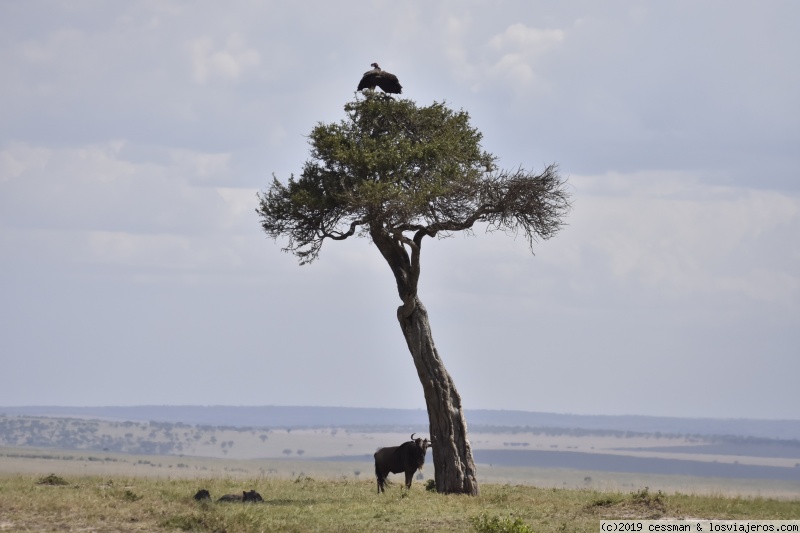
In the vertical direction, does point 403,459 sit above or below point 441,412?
below

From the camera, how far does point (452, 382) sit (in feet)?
114

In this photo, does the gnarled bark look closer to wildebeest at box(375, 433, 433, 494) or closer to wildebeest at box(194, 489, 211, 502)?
wildebeest at box(375, 433, 433, 494)

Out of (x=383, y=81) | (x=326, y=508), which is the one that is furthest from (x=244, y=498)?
(x=383, y=81)

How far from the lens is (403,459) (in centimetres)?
3388

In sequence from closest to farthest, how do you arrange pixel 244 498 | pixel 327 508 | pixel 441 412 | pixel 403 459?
pixel 327 508 → pixel 244 498 → pixel 403 459 → pixel 441 412

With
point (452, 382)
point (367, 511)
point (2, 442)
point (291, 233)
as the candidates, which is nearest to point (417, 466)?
point (452, 382)

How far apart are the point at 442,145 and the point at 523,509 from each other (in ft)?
35.4

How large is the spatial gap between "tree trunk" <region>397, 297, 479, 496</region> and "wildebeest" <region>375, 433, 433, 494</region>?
52cm

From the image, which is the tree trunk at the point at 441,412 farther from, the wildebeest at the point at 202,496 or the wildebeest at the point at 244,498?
the wildebeest at the point at 202,496

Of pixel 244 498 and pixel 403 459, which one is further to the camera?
pixel 403 459

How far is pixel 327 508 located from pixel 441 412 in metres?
6.46

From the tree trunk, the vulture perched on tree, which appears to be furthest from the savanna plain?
the vulture perched on tree

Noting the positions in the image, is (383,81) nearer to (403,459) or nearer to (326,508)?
(403,459)

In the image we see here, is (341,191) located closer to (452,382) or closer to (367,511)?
(452,382)
